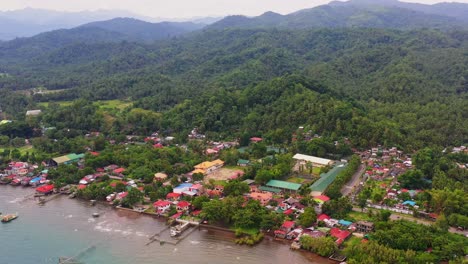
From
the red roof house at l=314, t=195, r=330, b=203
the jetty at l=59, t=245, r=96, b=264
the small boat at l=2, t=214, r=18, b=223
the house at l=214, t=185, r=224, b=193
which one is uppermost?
the red roof house at l=314, t=195, r=330, b=203

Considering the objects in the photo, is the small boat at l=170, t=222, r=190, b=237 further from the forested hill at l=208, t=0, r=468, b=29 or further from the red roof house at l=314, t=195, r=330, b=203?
the forested hill at l=208, t=0, r=468, b=29

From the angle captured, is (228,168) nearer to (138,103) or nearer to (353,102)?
(353,102)

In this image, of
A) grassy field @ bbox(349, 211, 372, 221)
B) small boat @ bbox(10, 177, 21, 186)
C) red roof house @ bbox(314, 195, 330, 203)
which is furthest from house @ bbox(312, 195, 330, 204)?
small boat @ bbox(10, 177, 21, 186)

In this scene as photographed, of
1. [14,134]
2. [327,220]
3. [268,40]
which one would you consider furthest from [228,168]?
[268,40]

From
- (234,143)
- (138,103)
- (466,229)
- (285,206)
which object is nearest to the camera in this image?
(466,229)

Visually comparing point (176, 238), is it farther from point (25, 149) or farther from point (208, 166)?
point (25, 149)

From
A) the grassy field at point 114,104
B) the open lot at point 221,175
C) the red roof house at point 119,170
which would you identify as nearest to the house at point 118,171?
the red roof house at point 119,170
